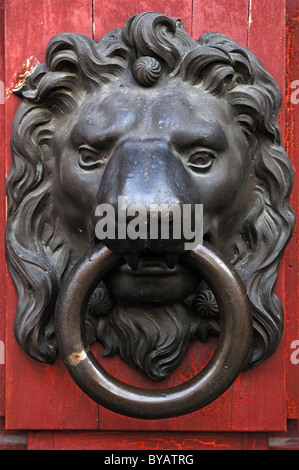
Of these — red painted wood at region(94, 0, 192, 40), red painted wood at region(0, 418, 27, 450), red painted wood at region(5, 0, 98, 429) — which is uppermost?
red painted wood at region(94, 0, 192, 40)

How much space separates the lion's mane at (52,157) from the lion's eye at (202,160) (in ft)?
0.24

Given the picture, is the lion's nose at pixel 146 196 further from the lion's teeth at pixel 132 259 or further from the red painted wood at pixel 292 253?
the red painted wood at pixel 292 253

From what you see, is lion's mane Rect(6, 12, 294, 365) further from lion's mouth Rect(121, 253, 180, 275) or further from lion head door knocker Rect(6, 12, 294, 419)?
lion's mouth Rect(121, 253, 180, 275)

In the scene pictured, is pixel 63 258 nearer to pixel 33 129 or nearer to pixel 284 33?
pixel 33 129

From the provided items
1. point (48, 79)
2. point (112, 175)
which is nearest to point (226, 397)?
point (112, 175)

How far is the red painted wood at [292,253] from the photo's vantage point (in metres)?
0.96

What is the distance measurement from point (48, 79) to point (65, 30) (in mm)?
95

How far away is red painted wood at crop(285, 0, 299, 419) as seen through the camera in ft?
3.15

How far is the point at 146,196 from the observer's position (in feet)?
2.48

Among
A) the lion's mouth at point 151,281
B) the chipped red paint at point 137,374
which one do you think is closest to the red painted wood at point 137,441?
the chipped red paint at point 137,374

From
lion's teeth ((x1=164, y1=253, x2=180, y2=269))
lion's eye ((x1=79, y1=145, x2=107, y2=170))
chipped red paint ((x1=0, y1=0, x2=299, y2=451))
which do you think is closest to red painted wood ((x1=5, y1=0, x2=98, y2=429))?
chipped red paint ((x1=0, y1=0, x2=299, y2=451))

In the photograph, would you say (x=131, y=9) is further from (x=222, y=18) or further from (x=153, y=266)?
(x=153, y=266)

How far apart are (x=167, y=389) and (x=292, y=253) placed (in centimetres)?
29

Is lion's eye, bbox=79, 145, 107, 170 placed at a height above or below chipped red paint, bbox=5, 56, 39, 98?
below
